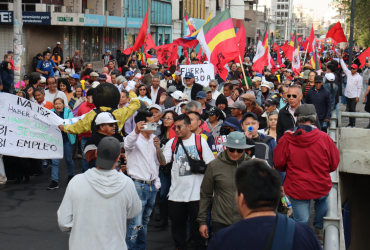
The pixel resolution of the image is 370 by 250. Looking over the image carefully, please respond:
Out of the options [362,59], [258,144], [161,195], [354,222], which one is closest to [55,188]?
[161,195]

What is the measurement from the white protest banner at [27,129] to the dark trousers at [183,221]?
7.30ft

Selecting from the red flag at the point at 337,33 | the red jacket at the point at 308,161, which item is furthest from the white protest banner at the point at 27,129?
A: the red flag at the point at 337,33

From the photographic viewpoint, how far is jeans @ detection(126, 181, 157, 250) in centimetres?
546

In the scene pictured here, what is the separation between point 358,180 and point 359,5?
24549 mm

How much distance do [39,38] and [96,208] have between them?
23125mm

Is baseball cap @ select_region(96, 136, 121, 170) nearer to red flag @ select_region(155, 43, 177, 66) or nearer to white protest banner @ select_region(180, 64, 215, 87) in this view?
white protest banner @ select_region(180, 64, 215, 87)

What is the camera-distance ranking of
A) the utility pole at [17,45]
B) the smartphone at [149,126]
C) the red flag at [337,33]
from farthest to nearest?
the red flag at [337,33]
the utility pole at [17,45]
the smartphone at [149,126]

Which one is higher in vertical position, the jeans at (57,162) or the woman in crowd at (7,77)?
the woman in crowd at (7,77)

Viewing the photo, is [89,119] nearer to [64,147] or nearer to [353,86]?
[64,147]

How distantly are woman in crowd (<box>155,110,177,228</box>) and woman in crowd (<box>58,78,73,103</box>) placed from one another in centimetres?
440

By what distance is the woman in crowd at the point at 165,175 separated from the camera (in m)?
6.86

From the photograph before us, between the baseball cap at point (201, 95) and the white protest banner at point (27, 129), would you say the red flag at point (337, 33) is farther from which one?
the white protest banner at point (27, 129)

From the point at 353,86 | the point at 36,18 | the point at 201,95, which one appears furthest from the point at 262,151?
the point at 36,18

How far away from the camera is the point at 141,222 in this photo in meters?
5.59
